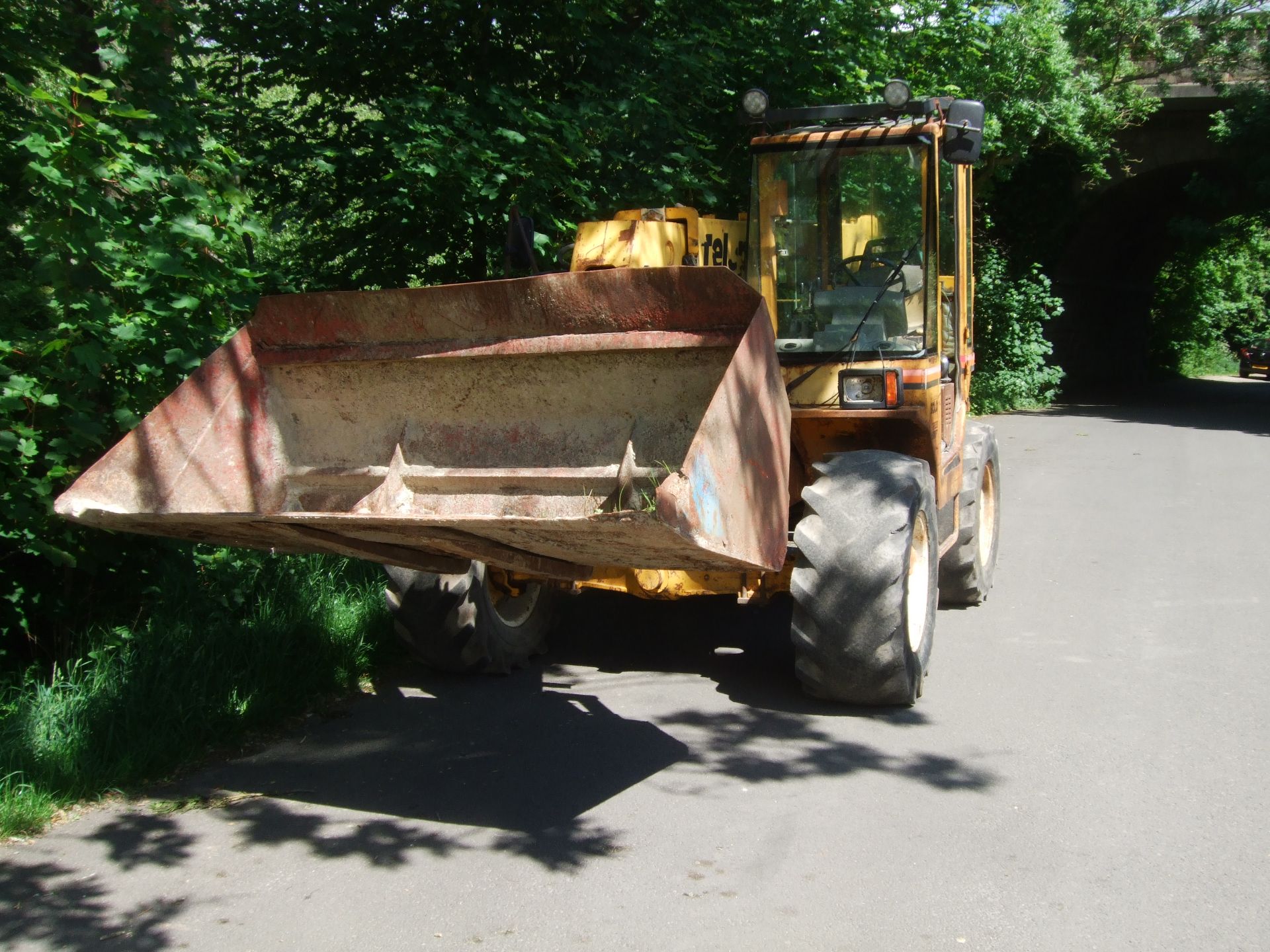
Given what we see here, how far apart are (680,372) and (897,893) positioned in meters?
2.02

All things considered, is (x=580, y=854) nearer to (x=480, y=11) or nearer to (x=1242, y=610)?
(x=1242, y=610)

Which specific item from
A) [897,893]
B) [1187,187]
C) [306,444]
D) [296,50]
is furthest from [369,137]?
[1187,187]

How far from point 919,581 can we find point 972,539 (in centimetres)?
168

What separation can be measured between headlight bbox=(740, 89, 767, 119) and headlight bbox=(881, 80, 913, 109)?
0.64 m

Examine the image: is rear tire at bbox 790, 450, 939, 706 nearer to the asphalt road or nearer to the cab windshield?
the asphalt road

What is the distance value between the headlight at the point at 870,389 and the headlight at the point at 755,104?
1492mm

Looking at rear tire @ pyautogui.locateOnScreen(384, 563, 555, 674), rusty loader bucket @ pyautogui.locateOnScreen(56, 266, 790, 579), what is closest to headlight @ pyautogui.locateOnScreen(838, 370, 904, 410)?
rusty loader bucket @ pyautogui.locateOnScreen(56, 266, 790, 579)

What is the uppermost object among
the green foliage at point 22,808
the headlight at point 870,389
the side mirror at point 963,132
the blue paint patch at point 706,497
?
the side mirror at point 963,132

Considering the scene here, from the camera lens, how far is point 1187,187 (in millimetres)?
19812

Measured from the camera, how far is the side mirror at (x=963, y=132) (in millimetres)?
5938

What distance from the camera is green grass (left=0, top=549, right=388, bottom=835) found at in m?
4.57

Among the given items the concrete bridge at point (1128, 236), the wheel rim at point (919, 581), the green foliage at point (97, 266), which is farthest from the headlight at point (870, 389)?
the concrete bridge at point (1128, 236)

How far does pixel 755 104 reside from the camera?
20.2 ft

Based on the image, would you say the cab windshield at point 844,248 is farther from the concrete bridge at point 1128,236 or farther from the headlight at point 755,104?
the concrete bridge at point 1128,236
